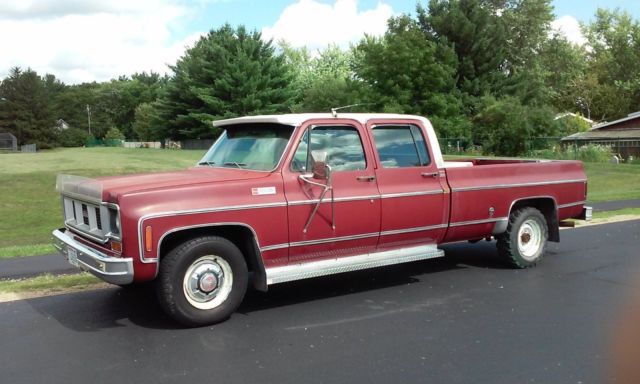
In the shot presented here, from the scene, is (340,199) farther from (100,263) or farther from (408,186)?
(100,263)

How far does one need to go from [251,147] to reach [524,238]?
3983mm

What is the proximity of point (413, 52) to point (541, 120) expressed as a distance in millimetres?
10260

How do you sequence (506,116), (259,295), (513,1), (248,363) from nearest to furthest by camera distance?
(248,363) → (259,295) → (506,116) → (513,1)

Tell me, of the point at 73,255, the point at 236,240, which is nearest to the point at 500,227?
the point at 236,240

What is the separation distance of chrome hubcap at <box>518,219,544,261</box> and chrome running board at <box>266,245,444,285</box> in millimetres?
1700

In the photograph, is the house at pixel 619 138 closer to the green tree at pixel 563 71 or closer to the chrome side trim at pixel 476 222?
the green tree at pixel 563 71

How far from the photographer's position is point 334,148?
21.4 feet

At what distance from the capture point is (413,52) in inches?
1670

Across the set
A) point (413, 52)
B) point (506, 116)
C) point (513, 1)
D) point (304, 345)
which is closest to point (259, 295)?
point (304, 345)

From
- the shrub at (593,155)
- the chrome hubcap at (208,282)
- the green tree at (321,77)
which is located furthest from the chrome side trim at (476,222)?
the green tree at (321,77)

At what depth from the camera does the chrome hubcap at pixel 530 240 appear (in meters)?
8.09

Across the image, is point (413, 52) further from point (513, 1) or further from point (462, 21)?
point (513, 1)

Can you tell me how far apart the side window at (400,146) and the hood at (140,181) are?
1.55 m

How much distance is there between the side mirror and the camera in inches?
229
